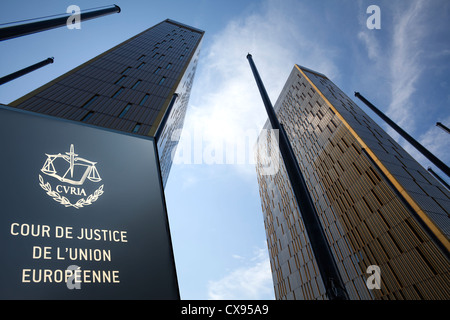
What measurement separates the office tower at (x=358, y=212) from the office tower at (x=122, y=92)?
16.0 m

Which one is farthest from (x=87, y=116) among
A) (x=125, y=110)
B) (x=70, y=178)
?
(x=70, y=178)

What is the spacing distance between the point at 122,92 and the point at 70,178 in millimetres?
16518

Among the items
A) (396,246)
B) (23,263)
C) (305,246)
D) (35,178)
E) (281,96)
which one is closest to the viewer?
(23,263)

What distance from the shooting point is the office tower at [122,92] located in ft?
49.9

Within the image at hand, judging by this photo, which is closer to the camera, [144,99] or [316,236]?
[316,236]

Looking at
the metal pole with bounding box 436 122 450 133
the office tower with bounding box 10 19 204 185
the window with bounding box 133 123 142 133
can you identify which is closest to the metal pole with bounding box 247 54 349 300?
the office tower with bounding box 10 19 204 185

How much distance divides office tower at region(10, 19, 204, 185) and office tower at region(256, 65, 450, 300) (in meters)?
16.0

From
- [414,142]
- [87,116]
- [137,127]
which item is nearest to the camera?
[414,142]

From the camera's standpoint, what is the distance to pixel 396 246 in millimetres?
20266

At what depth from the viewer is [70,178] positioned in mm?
5180

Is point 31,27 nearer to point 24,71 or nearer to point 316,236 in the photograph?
point 316,236
